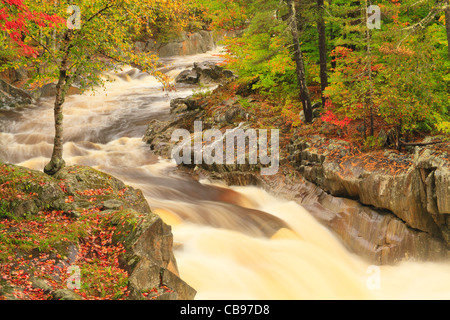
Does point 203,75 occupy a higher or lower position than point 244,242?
higher

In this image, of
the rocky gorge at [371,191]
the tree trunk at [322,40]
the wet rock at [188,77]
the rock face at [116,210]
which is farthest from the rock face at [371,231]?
the wet rock at [188,77]

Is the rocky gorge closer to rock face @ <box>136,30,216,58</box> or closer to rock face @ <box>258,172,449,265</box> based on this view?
rock face @ <box>258,172,449,265</box>

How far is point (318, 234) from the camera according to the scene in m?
9.39

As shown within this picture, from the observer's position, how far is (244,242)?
851 centimetres

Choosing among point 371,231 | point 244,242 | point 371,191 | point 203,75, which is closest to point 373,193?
point 371,191

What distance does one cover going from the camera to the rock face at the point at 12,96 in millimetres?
19688

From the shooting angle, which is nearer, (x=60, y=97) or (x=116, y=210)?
(x=116, y=210)

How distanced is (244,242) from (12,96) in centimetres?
1995

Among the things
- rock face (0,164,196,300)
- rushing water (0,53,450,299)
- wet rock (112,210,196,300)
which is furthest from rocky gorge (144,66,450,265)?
wet rock (112,210,196,300)

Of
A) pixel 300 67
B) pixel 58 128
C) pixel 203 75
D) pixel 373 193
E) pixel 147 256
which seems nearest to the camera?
pixel 147 256

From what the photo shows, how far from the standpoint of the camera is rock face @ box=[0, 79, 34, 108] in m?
19.7

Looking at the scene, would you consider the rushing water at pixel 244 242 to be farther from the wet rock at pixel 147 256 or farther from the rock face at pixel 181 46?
the rock face at pixel 181 46

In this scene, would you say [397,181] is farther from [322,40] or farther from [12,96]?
→ [12,96]

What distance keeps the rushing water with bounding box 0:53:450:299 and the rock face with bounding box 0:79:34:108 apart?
4845mm
